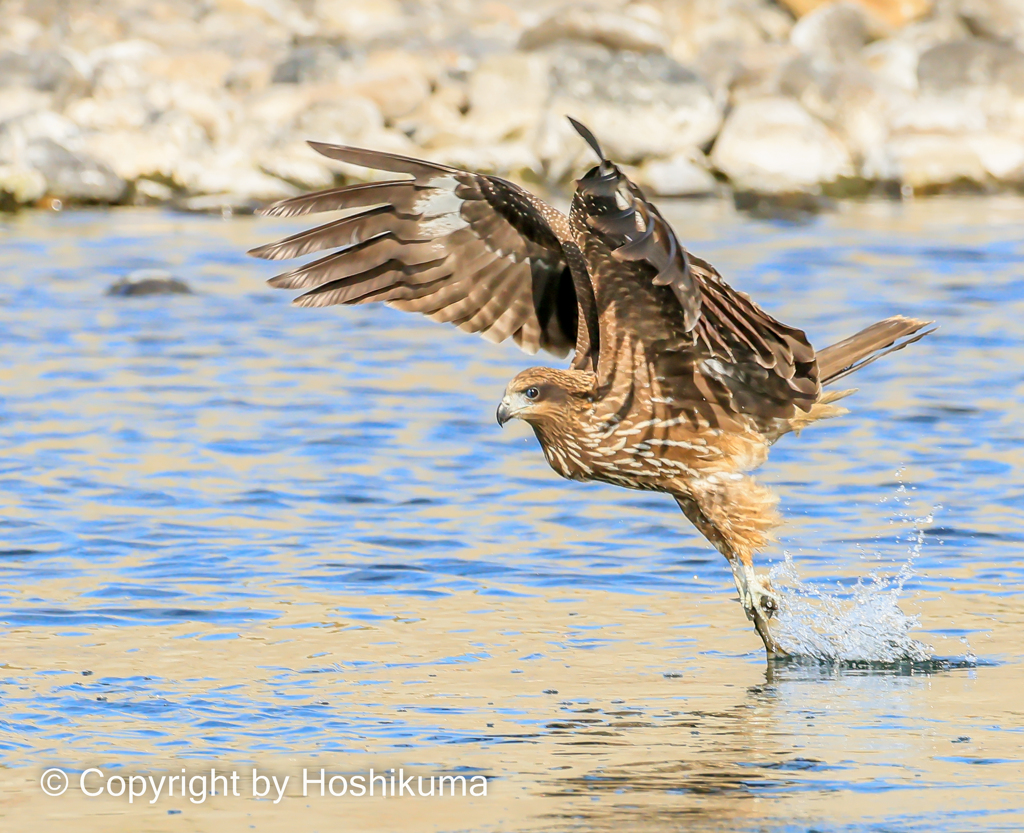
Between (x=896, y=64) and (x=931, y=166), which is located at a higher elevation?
(x=896, y=64)

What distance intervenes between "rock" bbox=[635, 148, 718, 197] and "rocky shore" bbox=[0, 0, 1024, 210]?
28mm

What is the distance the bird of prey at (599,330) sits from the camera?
6.75 metres

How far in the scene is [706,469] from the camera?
7.20 meters

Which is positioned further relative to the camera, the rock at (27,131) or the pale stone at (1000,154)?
the pale stone at (1000,154)

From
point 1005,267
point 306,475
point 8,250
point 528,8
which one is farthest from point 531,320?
point 528,8

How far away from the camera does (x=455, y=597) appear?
25.5ft

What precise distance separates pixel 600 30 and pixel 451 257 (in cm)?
1905

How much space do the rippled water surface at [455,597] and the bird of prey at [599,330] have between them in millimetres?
696

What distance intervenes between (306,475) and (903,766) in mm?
5122

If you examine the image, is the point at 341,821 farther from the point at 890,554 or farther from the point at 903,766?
the point at 890,554

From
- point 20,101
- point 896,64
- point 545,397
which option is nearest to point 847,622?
point 545,397

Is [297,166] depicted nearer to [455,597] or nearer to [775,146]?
[775,146]

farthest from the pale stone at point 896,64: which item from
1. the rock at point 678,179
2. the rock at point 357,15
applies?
the rock at point 357,15

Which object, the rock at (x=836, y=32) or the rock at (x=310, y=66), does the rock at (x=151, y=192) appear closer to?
the rock at (x=310, y=66)
